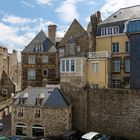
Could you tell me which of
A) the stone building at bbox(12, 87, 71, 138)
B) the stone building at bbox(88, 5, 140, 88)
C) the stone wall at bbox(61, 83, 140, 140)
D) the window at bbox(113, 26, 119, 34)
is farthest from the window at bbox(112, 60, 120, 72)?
the stone building at bbox(12, 87, 71, 138)

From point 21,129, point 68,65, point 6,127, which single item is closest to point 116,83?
point 68,65

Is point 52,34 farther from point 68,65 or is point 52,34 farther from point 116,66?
point 116,66

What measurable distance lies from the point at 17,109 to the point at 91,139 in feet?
39.9

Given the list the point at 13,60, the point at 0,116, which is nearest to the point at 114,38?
the point at 0,116

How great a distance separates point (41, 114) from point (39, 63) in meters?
17.5

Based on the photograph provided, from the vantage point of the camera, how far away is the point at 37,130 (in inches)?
1524

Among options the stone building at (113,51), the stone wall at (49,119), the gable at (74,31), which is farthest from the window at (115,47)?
the stone wall at (49,119)

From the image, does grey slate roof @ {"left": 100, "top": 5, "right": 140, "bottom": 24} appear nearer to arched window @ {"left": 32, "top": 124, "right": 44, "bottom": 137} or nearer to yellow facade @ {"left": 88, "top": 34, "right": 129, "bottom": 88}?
yellow facade @ {"left": 88, "top": 34, "right": 129, "bottom": 88}

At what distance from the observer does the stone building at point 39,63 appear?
177ft

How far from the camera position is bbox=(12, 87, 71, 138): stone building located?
124ft

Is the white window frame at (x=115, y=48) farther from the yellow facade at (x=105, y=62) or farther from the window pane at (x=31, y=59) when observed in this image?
the window pane at (x=31, y=59)

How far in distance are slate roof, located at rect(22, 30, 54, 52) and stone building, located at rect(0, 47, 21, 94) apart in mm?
7156

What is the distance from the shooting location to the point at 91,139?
32156 mm

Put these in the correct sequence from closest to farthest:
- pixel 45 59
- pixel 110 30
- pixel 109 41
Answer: pixel 109 41
pixel 110 30
pixel 45 59
